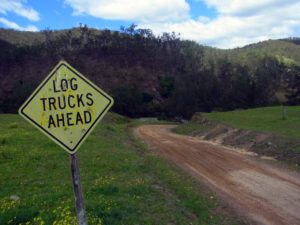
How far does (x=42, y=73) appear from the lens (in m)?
129

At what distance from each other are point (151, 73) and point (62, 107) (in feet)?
421

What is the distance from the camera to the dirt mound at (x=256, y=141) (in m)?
23.3

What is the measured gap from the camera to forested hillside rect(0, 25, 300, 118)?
9481 cm

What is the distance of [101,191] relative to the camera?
12.4 metres

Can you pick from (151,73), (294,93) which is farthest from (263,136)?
(151,73)

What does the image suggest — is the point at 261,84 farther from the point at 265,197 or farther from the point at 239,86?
the point at 265,197

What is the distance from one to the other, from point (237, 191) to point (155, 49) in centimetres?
13245

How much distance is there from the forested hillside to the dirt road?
66.0 m

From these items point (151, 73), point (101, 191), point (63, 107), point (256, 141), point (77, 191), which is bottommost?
point (256, 141)

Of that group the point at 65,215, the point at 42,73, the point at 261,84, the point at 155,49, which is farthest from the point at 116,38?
the point at 65,215

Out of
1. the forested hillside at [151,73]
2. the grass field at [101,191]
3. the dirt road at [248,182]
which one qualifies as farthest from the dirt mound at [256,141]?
the forested hillside at [151,73]

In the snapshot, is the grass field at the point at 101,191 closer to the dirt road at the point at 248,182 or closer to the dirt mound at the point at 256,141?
the dirt road at the point at 248,182

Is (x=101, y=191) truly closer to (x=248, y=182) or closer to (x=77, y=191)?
(x=77, y=191)

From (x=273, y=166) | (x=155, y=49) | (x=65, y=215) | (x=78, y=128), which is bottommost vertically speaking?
(x=273, y=166)
